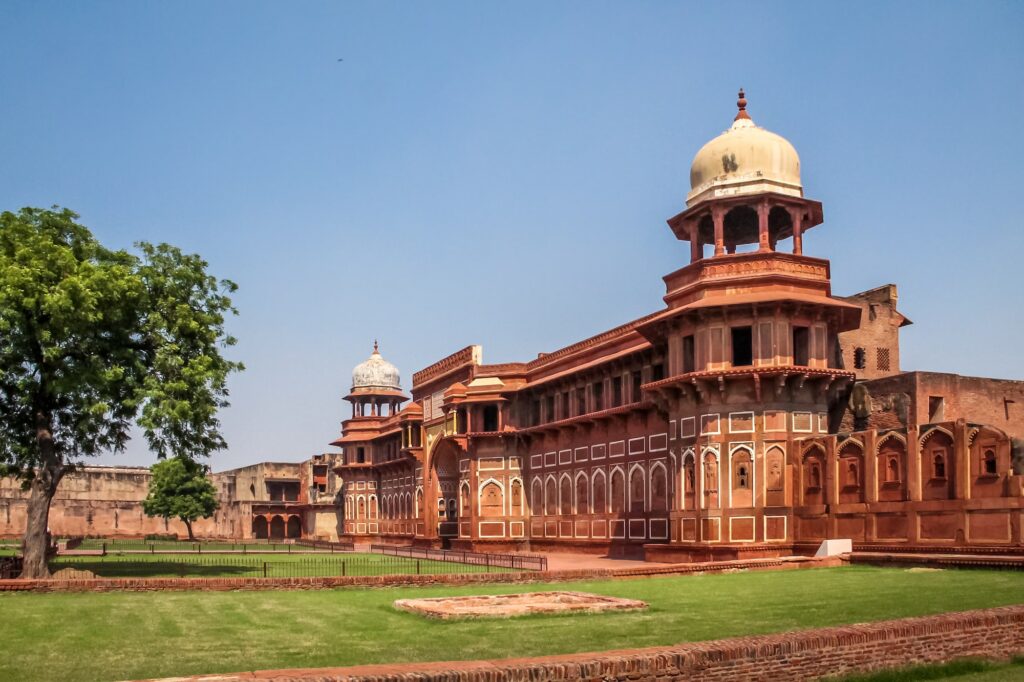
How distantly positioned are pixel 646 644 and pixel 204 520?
7724cm

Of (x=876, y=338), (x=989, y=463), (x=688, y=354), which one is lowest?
(x=989, y=463)

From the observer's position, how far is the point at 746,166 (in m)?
34.3

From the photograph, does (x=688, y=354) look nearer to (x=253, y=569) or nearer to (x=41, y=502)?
(x=253, y=569)

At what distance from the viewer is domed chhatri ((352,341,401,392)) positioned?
7481 cm

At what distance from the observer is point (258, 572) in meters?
32.0

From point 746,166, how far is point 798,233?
281 cm

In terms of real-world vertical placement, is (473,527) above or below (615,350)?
below

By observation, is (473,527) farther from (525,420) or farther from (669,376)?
(669,376)

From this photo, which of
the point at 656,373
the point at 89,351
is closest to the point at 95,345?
the point at 89,351

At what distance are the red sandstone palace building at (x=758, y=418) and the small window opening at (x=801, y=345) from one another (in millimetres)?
84

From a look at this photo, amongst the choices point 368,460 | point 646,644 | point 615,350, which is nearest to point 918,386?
point 615,350

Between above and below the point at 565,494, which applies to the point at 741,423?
above

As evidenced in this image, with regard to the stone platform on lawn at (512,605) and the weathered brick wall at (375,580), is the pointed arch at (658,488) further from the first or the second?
the stone platform on lawn at (512,605)

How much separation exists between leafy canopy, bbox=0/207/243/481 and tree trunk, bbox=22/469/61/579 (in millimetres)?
481
